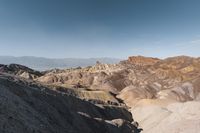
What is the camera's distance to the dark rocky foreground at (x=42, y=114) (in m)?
29.7

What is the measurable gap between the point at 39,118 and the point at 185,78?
103450 mm

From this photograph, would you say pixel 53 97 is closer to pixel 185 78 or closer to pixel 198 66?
pixel 185 78

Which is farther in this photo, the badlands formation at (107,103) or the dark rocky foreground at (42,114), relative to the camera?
the badlands formation at (107,103)

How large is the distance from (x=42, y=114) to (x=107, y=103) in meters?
44.7

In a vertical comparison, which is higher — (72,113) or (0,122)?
(0,122)

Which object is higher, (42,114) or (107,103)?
(42,114)

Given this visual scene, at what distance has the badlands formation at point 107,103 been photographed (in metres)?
35.3

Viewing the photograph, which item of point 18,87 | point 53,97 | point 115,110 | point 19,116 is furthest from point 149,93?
point 19,116

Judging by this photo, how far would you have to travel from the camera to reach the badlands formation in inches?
1389

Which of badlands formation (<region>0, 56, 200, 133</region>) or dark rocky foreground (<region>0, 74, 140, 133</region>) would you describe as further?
badlands formation (<region>0, 56, 200, 133</region>)

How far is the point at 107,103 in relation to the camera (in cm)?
8188

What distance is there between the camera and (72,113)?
151 ft

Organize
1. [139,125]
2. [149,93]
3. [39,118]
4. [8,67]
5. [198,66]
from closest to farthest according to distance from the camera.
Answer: [39,118]
[139,125]
[149,93]
[198,66]
[8,67]

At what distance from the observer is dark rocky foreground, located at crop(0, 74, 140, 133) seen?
2973cm
